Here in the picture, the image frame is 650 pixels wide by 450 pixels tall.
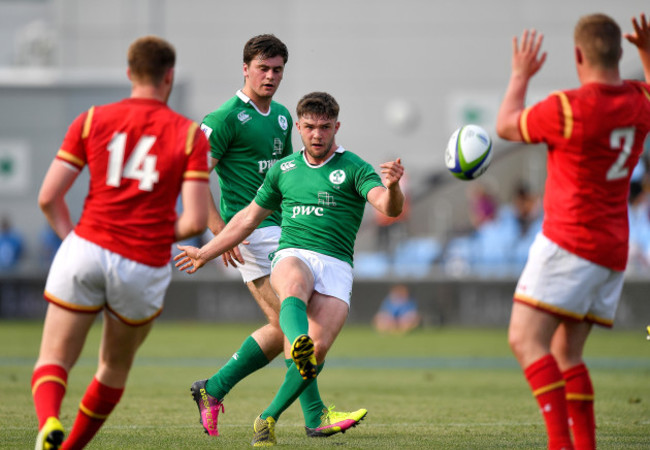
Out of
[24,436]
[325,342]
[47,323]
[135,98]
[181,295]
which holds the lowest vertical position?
[181,295]

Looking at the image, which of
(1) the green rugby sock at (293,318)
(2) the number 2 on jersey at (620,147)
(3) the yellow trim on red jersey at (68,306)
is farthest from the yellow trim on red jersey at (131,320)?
(2) the number 2 on jersey at (620,147)

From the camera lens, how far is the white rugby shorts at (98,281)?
498 centimetres

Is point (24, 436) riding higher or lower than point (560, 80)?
lower

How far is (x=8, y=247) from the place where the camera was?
2288cm

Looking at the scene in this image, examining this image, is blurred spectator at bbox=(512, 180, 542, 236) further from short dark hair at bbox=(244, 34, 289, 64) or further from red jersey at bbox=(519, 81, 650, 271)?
red jersey at bbox=(519, 81, 650, 271)

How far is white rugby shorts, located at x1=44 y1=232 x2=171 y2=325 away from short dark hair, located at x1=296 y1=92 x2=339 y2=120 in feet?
6.65

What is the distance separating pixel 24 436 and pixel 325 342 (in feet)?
7.08

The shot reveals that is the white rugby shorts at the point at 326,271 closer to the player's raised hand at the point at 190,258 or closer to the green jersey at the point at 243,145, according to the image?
the player's raised hand at the point at 190,258

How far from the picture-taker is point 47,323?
509 cm

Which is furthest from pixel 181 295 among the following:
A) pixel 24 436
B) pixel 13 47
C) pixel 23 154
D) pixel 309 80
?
pixel 24 436

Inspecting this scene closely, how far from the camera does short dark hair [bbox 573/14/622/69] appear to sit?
16.8ft

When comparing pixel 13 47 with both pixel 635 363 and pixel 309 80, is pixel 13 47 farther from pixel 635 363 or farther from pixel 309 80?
pixel 635 363

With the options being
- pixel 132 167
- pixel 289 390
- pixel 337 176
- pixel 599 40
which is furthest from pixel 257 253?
pixel 599 40

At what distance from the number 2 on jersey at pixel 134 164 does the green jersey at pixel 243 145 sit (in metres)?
2.48
